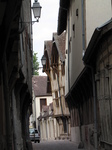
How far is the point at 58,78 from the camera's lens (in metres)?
54.2

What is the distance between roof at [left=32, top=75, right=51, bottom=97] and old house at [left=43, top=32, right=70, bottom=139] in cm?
2480

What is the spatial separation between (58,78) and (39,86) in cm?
3311

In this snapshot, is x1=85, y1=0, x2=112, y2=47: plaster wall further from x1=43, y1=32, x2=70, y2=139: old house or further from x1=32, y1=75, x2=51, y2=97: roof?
x1=32, y1=75, x2=51, y2=97: roof

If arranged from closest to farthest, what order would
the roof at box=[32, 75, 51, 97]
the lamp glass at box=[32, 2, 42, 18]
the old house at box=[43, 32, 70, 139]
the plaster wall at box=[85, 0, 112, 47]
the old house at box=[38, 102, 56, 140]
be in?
1. the lamp glass at box=[32, 2, 42, 18]
2. the plaster wall at box=[85, 0, 112, 47]
3. the old house at box=[43, 32, 70, 139]
4. the old house at box=[38, 102, 56, 140]
5. the roof at box=[32, 75, 51, 97]

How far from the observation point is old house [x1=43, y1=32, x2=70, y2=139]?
51031 mm

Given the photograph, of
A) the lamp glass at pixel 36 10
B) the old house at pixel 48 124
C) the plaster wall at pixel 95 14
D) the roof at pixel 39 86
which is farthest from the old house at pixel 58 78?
the lamp glass at pixel 36 10

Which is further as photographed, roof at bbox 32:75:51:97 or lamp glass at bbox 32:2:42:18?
roof at bbox 32:75:51:97

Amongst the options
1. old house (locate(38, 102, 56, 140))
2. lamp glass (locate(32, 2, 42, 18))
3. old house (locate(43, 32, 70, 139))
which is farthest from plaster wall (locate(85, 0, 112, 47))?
old house (locate(38, 102, 56, 140))

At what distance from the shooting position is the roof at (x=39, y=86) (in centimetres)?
8400

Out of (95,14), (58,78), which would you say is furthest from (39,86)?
(95,14)

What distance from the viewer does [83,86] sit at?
1011 inches

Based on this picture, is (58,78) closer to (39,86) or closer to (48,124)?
(48,124)

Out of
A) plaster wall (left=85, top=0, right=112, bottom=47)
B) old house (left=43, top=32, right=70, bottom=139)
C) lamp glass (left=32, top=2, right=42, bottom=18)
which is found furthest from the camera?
old house (left=43, top=32, right=70, bottom=139)

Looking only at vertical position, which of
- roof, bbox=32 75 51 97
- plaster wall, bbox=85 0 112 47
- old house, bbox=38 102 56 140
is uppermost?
roof, bbox=32 75 51 97
